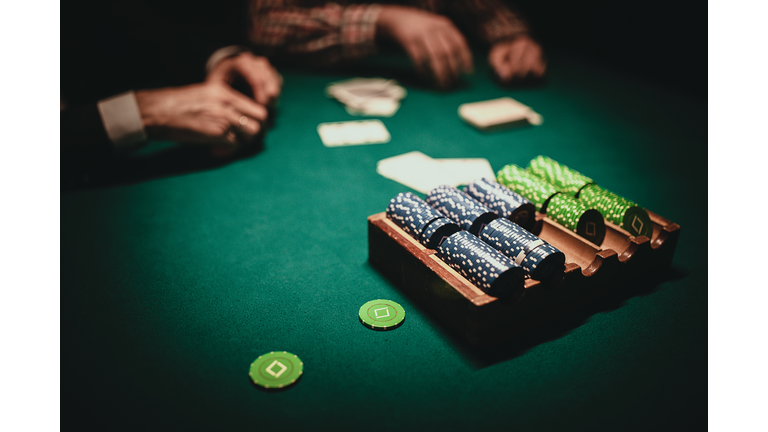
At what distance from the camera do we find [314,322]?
129 centimetres

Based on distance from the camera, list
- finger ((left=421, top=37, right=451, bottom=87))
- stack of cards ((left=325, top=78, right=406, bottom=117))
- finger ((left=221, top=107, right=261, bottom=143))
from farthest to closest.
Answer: finger ((left=421, top=37, right=451, bottom=87)) < stack of cards ((left=325, top=78, right=406, bottom=117)) < finger ((left=221, top=107, right=261, bottom=143))

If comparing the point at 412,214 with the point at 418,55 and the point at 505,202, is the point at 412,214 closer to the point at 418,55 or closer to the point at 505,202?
the point at 505,202

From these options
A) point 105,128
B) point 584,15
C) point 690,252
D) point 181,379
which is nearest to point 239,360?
point 181,379

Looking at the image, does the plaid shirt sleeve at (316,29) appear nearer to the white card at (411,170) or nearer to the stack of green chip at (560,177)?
the white card at (411,170)

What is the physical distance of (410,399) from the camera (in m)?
1.07

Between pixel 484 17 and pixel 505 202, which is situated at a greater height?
pixel 484 17

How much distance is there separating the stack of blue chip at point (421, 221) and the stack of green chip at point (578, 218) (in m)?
0.33

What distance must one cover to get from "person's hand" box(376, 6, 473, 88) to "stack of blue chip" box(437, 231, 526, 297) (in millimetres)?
2061

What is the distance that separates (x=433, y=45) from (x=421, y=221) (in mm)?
2025

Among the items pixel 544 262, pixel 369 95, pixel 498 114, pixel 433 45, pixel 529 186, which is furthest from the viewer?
pixel 433 45

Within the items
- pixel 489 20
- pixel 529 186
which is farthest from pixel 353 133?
pixel 489 20

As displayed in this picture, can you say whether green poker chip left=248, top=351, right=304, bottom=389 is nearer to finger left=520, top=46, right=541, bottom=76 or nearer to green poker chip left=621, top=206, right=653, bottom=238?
green poker chip left=621, top=206, right=653, bottom=238

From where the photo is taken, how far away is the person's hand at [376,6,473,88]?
10.1 feet

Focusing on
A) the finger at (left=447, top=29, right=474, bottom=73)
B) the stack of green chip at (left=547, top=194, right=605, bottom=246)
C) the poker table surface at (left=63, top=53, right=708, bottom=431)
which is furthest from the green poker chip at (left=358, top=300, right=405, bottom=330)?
the finger at (left=447, top=29, right=474, bottom=73)
